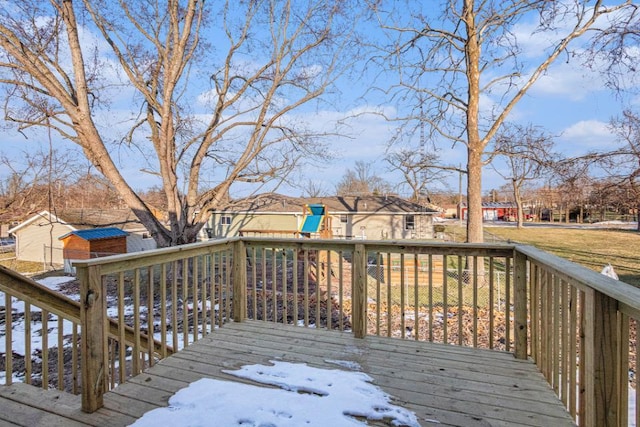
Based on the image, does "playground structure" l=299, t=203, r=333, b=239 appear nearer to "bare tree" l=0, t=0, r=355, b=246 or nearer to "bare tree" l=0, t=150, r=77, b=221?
"bare tree" l=0, t=0, r=355, b=246

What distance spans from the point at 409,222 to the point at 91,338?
20.4 metres

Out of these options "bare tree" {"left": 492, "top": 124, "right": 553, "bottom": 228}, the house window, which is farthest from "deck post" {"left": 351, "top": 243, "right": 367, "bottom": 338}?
the house window

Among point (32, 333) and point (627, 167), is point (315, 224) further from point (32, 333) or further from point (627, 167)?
point (627, 167)

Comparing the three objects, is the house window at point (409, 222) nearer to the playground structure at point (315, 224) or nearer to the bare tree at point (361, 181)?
the playground structure at point (315, 224)

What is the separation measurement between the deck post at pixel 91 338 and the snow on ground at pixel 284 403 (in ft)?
1.21

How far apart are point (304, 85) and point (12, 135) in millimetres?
7210

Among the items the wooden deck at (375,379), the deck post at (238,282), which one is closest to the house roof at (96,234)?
the deck post at (238,282)

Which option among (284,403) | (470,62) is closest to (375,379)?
(284,403)

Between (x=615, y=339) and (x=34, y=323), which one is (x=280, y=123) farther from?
(x=615, y=339)

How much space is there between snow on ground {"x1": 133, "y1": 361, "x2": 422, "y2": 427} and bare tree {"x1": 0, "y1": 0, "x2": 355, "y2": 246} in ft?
23.0

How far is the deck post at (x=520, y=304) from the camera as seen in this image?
2.69 metres

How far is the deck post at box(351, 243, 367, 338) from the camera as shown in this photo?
3.13 meters

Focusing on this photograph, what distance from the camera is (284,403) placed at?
79.8 inches

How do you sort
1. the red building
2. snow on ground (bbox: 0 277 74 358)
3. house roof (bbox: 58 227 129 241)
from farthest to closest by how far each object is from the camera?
the red building → house roof (bbox: 58 227 129 241) → snow on ground (bbox: 0 277 74 358)
